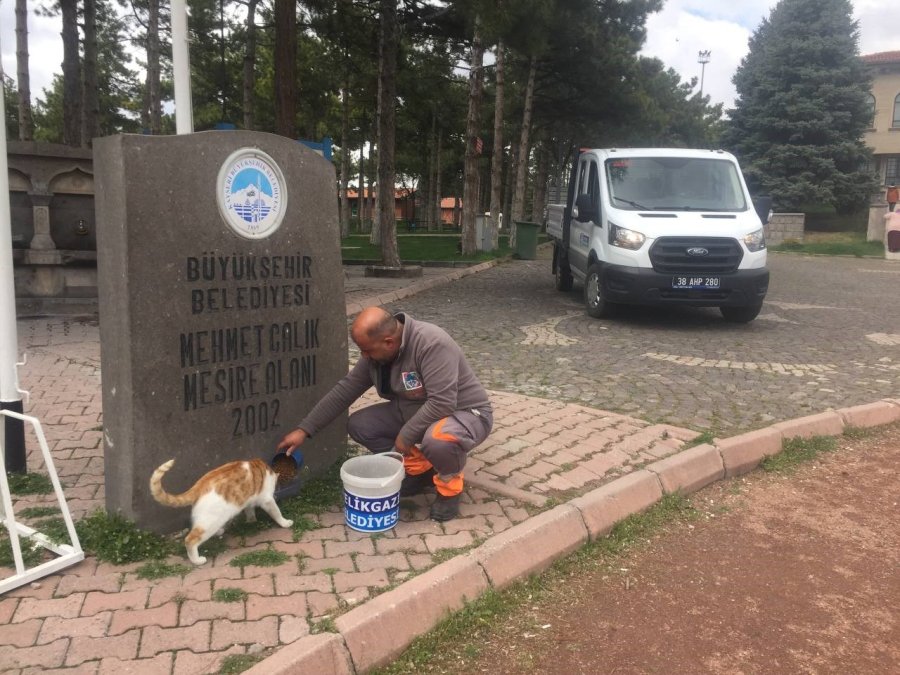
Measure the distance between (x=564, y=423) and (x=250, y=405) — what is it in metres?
2.64

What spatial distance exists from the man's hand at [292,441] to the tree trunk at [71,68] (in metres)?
17.3

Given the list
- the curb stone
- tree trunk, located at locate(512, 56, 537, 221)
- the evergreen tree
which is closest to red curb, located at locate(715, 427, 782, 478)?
the curb stone

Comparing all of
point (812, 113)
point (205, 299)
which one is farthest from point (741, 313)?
point (812, 113)

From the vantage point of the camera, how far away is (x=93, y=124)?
2047 cm

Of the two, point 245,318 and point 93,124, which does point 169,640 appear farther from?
point 93,124

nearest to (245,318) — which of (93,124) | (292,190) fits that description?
(292,190)

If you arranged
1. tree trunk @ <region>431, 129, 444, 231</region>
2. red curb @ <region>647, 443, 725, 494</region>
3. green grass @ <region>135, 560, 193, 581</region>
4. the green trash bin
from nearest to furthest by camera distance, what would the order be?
green grass @ <region>135, 560, 193, 581</region>
red curb @ <region>647, 443, 725, 494</region>
the green trash bin
tree trunk @ <region>431, 129, 444, 231</region>

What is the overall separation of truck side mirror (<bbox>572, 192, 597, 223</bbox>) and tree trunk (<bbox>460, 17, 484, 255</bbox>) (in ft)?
29.9

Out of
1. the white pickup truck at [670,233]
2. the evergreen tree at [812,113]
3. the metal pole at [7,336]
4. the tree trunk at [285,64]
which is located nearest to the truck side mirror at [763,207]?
the white pickup truck at [670,233]

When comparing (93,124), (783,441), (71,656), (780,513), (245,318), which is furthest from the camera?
(93,124)

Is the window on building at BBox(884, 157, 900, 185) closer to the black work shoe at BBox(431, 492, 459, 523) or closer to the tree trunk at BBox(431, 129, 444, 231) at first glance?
the tree trunk at BBox(431, 129, 444, 231)

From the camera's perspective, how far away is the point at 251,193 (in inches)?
151

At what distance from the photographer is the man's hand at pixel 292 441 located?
4.00m

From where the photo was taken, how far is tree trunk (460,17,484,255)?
19.3m
